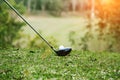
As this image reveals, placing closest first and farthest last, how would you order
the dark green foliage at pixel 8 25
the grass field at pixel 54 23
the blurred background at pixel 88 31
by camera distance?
the blurred background at pixel 88 31
the dark green foliage at pixel 8 25
the grass field at pixel 54 23

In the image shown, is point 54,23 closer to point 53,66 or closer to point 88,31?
point 88,31

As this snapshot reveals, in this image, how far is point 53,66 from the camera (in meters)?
12.8

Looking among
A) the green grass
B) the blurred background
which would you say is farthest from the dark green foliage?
the green grass

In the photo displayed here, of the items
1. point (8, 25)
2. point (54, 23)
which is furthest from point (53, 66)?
point (54, 23)

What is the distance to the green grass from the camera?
453 inches

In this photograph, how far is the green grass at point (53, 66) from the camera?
11500 mm

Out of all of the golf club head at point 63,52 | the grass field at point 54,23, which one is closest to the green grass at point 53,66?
the golf club head at point 63,52

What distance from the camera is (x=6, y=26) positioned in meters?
30.1

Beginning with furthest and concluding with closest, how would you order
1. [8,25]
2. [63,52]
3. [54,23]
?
[54,23], [8,25], [63,52]

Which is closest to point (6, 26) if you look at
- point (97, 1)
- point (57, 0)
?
point (97, 1)

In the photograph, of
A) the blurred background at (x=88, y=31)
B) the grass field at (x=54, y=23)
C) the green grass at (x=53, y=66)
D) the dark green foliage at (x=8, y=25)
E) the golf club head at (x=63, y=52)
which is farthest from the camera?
the grass field at (x=54, y=23)

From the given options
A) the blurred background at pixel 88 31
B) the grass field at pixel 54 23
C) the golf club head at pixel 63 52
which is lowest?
the golf club head at pixel 63 52

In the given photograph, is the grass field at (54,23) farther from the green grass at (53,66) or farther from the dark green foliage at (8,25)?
the green grass at (53,66)

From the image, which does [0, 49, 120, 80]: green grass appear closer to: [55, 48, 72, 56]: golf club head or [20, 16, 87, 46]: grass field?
[55, 48, 72, 56]: golf club head
